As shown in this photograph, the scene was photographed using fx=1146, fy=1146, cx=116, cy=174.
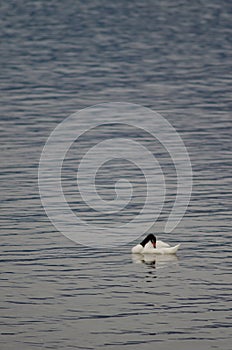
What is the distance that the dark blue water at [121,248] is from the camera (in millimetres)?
34438

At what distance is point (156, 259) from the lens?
41594 millimetres

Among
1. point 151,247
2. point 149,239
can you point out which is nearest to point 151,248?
point 151,247

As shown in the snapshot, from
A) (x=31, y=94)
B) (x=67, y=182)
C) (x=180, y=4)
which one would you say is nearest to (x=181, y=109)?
(x=31, y=94)

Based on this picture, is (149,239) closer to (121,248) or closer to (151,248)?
(151,248)

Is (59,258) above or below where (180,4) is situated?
above

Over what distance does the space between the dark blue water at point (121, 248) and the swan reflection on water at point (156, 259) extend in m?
0.22

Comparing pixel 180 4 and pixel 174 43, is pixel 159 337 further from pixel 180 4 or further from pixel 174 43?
pixel 180 4

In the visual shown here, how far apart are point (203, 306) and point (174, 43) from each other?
2489 inches

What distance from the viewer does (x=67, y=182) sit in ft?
167

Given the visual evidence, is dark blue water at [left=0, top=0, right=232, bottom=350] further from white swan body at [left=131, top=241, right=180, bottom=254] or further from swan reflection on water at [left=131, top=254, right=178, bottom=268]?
white swan body at [left=131, top=241, right=180, bottom=254]

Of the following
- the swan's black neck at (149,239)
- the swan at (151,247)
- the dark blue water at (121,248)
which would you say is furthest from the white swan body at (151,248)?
the dark blue water at (121,248)

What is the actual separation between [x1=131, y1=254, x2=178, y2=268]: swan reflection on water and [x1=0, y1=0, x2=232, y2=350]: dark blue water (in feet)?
0.74

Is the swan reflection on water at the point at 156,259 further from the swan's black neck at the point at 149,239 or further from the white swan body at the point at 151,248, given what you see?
the swan's black neck at the point at 149,239

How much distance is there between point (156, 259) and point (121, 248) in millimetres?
1529
